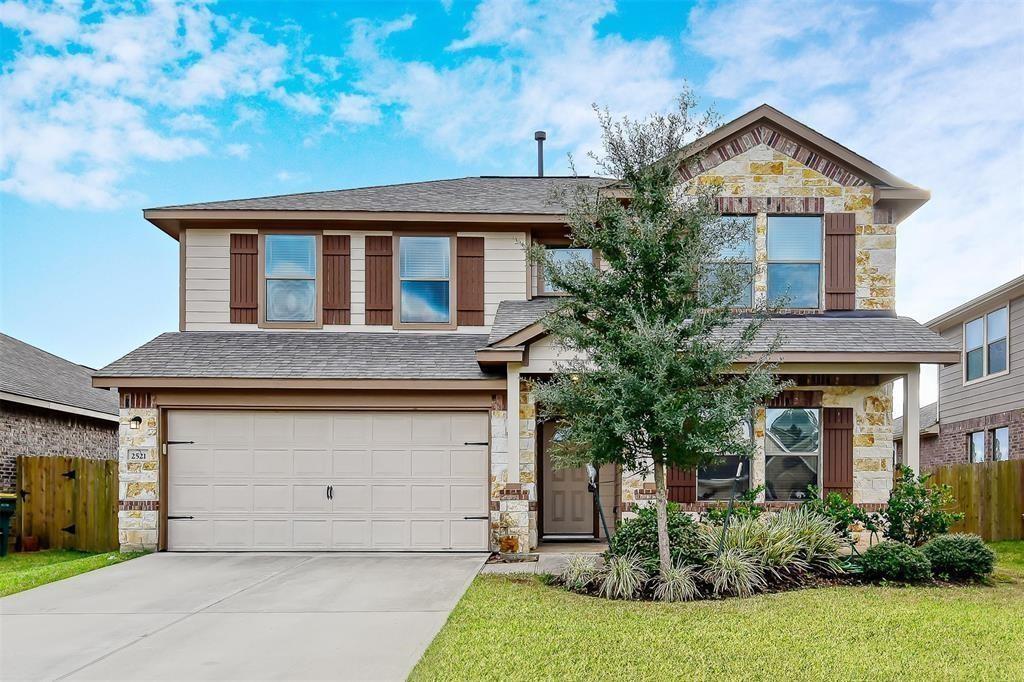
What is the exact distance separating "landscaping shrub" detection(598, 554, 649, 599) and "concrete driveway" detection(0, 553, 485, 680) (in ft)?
5.28

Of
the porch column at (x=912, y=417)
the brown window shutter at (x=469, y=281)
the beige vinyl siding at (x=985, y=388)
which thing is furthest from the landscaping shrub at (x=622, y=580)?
the beige vinyl siding at (x=985, y=388)

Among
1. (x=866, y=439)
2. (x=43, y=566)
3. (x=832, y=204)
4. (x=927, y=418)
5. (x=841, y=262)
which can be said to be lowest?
(x=43, y=566)

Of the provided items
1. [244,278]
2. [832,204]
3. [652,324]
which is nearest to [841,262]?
[832,204]

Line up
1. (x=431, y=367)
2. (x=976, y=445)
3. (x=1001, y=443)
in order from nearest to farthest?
(x=431, y=367) < (x=1001, y=443) < (x=976, y=445)

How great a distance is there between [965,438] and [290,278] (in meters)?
16.7

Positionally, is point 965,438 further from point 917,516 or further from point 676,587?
point 676,587

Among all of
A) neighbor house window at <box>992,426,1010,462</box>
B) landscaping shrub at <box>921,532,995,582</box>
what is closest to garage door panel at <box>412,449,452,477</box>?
landscaping shrub at <box>921,532,995,582</box>

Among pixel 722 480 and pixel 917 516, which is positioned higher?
pixel 722 480

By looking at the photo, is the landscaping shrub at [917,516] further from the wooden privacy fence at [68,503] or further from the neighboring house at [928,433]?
the neighboring house at [928,433]

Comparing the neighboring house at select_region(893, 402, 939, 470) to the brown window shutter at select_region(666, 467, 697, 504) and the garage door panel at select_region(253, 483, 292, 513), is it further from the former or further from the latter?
the garage door panel at select_region(253, 483, 292, 513)

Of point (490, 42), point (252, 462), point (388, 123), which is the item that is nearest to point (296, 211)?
point (252, 462)

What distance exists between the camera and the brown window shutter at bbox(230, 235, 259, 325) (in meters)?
13.1

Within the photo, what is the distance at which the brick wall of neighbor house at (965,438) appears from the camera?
1645cm

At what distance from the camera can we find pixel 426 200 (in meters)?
14.0
